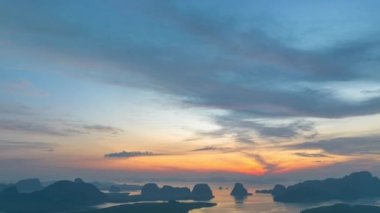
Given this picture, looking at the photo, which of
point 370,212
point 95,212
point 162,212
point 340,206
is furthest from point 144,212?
point 370,212

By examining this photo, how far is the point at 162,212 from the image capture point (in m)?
200

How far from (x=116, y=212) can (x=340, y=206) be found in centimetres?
10405

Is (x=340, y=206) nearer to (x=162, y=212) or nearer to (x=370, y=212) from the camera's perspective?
(x=370, y=212)

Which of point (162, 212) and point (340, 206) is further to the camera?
point (162, 212)

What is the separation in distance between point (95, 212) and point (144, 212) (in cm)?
2356

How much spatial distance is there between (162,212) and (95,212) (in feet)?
107

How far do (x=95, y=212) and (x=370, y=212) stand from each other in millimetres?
125168

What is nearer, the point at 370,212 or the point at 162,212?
the point at 370,212

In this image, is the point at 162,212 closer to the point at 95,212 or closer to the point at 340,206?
the point at 95,212

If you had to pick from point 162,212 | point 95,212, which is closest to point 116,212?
point 95,212

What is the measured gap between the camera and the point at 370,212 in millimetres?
179625

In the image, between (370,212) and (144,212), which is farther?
(144,212)

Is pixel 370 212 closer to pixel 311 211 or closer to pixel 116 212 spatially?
pixel 311 211

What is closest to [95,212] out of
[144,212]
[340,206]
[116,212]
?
[116,212]
